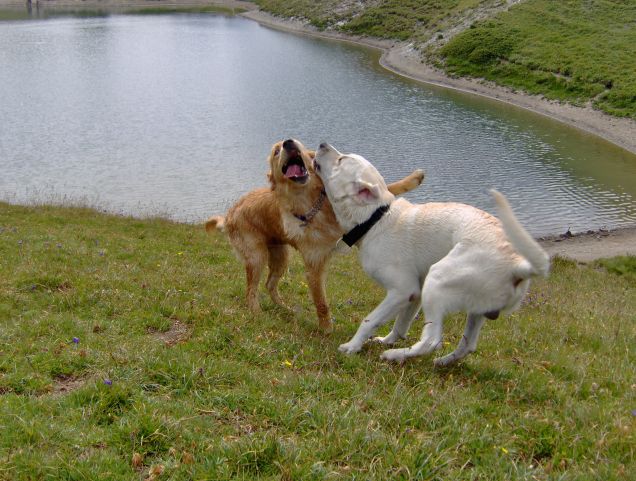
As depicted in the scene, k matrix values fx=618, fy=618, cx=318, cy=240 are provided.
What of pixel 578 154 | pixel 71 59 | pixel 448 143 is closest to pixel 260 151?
pixel 448 143

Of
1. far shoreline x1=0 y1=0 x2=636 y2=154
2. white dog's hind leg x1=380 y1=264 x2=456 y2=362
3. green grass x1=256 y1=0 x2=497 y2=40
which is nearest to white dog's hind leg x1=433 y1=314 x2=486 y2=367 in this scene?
white dog's hind leg x1=380 y1=264 x2=456 y2=362

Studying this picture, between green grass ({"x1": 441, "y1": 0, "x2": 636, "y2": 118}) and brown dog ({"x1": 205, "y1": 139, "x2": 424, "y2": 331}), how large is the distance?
46.7 meters

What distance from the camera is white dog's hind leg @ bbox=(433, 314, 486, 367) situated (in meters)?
6.54

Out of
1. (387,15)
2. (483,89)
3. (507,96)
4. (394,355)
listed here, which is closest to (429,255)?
(394,355)

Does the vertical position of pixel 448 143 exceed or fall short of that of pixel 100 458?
it falls short

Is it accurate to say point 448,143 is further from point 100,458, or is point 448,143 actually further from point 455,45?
point 100,458

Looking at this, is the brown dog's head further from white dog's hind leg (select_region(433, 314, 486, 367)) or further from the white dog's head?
white dog's hind leg (select_region(433, 314, 486, 367))

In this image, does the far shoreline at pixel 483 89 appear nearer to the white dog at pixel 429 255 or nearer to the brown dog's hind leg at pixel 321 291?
the brown dog's hind leg at pixel 321 291

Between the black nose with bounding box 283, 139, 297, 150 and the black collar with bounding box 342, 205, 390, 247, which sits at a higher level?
the black nose with bounding box 283, 139, 297, 150

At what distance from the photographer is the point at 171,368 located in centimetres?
556

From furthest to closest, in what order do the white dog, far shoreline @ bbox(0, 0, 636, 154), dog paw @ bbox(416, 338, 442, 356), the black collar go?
far shoreline @ bbox(0, 0, 636, 154), the black collar, dog paw @ bbox(416, 338, 442, 356), the white dog

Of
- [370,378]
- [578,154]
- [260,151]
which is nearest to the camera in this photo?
[370,378]

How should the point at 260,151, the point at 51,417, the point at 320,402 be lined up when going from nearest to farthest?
the point at 51,417, the point at 320,402, the point at 260,151

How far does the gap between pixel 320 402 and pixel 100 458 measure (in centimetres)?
176
